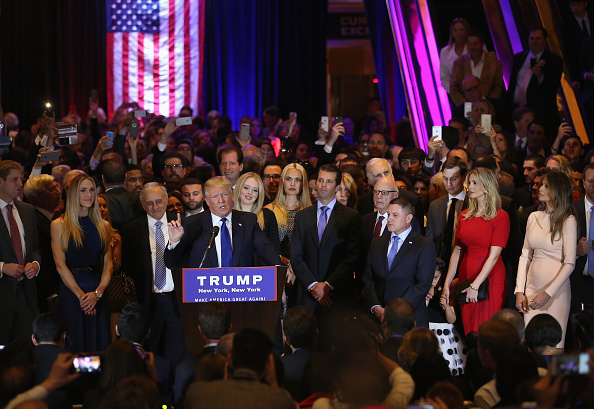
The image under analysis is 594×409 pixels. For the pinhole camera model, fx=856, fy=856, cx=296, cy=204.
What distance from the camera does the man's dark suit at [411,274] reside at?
5.54m

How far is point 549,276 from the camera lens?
575 centimetres

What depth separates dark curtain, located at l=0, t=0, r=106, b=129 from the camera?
52.7 ft

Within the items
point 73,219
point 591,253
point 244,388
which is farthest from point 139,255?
point 591,253

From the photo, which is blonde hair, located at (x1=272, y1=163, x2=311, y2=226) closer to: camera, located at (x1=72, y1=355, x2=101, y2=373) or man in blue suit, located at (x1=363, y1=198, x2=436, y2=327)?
man in blue suit, located at (x1=363, y1=198, x2=436, y2=327)

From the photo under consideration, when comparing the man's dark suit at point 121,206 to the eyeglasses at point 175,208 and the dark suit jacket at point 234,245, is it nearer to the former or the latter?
the eyeglasses at point 175,208

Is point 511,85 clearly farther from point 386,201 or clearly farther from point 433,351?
point 433,351

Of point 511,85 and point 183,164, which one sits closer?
point 183,164

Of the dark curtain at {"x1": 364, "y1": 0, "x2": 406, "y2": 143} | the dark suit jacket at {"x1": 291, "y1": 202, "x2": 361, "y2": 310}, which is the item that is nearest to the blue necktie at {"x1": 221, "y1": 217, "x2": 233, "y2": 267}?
the dark suit jacket at {"x1": 291, "y1": 202, "x2": 361, "y2": 310}

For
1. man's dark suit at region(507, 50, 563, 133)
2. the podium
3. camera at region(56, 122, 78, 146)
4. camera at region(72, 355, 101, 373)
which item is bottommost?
camera at region(72, 355, 101, 373)

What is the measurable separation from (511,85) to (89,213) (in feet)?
18.2

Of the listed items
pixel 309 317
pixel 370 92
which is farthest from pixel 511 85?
pixel 370 92

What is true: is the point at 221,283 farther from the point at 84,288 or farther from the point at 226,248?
the point at 84,288

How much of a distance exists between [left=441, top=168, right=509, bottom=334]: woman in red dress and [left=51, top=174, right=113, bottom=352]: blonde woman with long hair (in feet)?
7.78

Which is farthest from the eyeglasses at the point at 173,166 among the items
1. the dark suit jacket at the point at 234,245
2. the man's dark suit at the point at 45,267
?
the dark suit jacket at the point at 234,245
